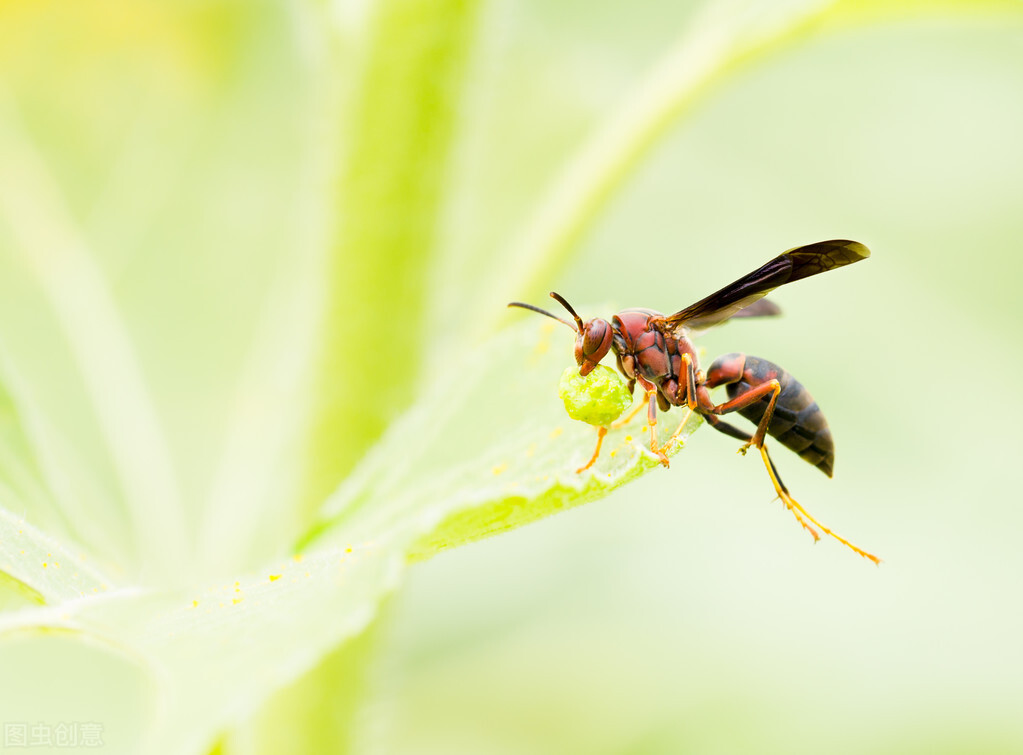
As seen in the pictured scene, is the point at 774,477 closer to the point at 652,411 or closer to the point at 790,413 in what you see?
the point at 790,413

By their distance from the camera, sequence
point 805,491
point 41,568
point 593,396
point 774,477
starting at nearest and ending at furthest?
point 41,568 → point 593,396 → point 774,477 → point 805,491

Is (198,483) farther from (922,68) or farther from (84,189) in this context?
(922,68)

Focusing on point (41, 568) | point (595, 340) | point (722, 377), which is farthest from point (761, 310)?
point (41, 568)

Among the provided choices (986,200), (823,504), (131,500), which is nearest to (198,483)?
(131,500)

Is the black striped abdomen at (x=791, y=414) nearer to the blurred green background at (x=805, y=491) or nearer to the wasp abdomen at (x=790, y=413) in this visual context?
the wasp abdomen at (x=790, y=413)

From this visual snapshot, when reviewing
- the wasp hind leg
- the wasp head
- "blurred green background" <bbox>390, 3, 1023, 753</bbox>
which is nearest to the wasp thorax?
the wasp head

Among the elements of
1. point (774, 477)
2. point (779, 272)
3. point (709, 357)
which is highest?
point (709, 357)
